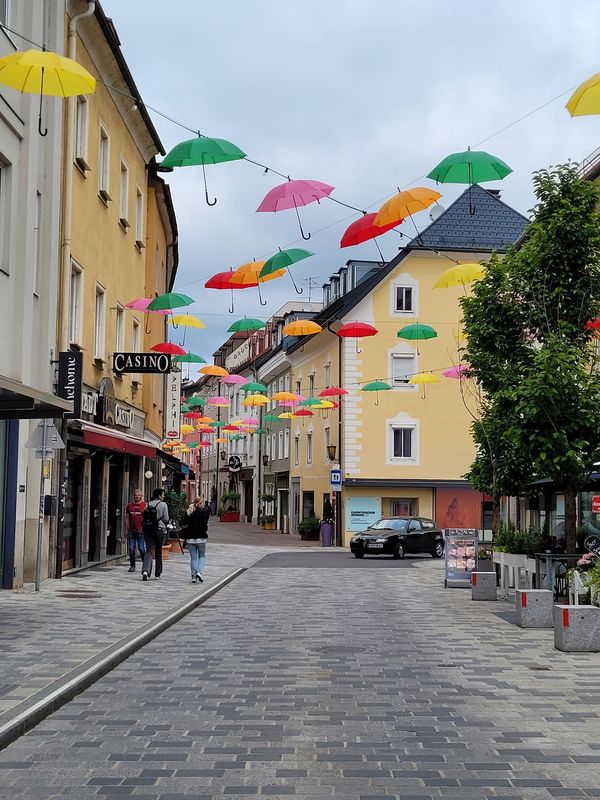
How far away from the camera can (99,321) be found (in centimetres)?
2423

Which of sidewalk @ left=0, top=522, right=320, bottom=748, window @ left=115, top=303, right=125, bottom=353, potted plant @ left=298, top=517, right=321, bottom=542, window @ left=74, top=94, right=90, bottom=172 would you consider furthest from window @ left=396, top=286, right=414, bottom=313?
window @ left=74, top=94, right=90, bottom=172

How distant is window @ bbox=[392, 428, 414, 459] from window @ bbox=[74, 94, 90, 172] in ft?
87.1

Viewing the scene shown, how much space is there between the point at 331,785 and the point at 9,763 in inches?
81.0

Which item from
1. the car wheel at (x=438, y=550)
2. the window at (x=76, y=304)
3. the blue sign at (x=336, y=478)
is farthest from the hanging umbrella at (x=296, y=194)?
the blue sign at (x=336, y=478)

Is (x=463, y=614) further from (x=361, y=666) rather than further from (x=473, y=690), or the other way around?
(x=473, y=690)

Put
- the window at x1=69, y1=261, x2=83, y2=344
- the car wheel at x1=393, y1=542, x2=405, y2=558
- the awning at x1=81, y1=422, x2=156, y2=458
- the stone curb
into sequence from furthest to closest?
the car wheel at x1=393, y1=542, x2=405, y2=558 → the window at x1=69, y1=261, x2=83, y2=344 → the awning at x1=81, y1=422, x2=156, y2=458 → the stone curb

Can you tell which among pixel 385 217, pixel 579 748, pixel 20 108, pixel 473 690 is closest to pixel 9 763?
pixel 579 748

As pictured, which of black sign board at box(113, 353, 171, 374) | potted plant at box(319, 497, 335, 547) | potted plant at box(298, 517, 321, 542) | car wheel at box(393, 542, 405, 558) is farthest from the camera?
potted plant at box(298, 517, 321, 542)

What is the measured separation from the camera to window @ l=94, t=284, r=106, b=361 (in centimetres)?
2397

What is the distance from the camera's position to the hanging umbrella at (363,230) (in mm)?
14570

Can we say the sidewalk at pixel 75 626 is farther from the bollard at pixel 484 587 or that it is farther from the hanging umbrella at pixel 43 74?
the hanging umbrella at pixel 43 74

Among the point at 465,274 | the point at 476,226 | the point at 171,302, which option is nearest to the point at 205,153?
the point at 465,274

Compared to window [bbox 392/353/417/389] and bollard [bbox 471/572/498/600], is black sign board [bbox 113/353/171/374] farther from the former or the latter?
window [bbox 392/353/417/389]

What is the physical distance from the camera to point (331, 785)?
5.93 metres
